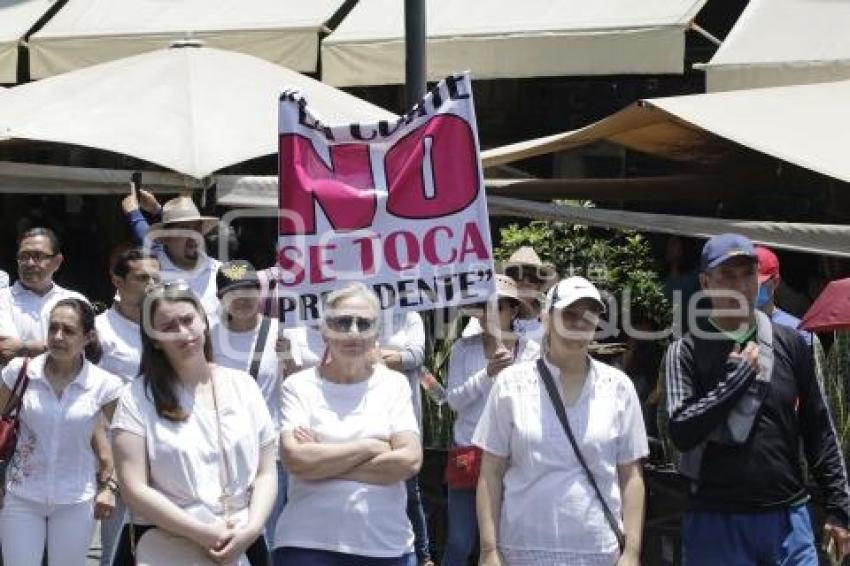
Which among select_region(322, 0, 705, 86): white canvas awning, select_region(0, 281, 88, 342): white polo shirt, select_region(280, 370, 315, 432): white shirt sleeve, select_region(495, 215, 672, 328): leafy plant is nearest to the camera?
select_region(280, 370, 315, 432): white shirt sleeve

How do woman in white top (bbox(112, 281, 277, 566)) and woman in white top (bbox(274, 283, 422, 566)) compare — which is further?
woman in white top (bbox(274, 283, 422, 566))

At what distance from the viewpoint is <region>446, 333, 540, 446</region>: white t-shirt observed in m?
7.84

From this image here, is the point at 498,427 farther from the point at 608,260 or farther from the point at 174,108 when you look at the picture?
the point at 174,108

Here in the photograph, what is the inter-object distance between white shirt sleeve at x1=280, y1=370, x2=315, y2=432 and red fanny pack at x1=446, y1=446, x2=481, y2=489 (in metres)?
1.73

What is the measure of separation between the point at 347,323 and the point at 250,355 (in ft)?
4.83

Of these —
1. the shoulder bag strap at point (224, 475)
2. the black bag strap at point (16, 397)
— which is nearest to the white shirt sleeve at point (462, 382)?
the black bag strap at point (16, 397)

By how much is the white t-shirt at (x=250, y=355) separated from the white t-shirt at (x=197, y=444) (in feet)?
5.77

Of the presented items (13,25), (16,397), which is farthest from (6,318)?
(13,25)

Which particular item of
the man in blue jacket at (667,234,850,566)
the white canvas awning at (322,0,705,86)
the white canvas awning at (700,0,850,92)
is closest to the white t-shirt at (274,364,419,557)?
the man in blue jacket at (667,234,850,566)

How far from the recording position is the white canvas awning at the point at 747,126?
340 inches

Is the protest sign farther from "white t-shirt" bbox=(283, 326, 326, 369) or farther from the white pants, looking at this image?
the white pants

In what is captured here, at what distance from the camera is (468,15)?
560 inches

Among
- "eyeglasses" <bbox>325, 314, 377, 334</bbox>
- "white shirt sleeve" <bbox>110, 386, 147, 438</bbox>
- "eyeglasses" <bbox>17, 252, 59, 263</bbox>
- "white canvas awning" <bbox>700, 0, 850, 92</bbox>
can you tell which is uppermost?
"white canvas awning" <bbox>700, 0, 850, 92</bbox>

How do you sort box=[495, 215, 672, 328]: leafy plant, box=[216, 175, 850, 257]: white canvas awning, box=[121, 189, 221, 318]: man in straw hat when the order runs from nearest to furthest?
1. box=[216, 175, 850, 257]: white canvas awning
2. box=[121, 189, 221, 318]: man in straw hat
3. box=[495, 215, 672, 328]: leafy plant
